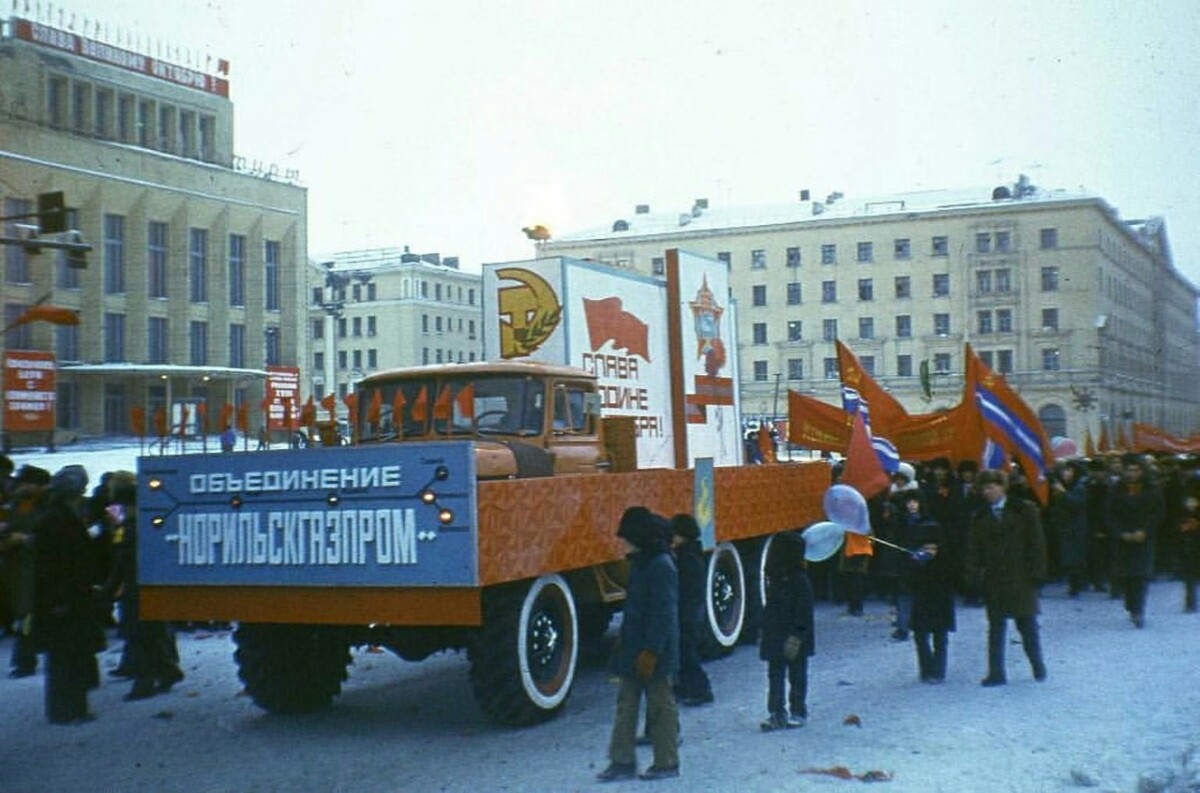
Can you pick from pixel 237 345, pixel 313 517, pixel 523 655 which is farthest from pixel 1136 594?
pixel 237 345

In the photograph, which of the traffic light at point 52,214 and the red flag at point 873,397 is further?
the red flag at point 873,397

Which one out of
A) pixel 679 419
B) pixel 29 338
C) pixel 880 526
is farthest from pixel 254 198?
pixel 880 526

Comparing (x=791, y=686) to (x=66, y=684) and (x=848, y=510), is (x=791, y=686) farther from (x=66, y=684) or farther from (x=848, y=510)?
(x=66, y=684)

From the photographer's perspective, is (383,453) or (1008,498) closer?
(383,453)

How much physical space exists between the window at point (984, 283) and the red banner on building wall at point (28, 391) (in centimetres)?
5207

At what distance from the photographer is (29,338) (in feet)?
140

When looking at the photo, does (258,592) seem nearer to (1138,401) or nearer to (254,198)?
(254,198)

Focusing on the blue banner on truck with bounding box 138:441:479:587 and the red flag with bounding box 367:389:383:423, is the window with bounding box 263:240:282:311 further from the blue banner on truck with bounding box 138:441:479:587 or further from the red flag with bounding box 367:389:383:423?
the blue banner on truck with bounding box 138:441:479:587

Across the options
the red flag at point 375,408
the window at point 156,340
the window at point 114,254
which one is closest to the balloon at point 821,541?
the red flag at point 375,408

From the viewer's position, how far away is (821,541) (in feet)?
31.7

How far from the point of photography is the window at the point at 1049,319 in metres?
71.2

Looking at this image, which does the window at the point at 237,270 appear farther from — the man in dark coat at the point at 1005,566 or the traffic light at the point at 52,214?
the man in dark coat at the point at 1005,566

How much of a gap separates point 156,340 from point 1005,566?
4461 cm

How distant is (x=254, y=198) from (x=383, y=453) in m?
47.7
